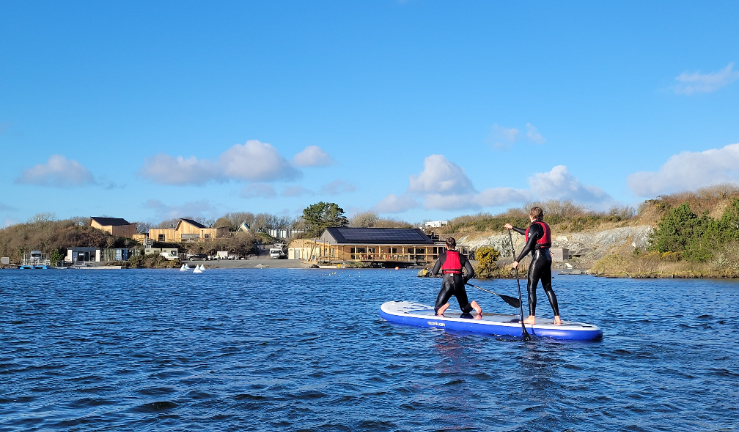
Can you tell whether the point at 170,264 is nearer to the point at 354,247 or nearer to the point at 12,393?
the point at 354,247

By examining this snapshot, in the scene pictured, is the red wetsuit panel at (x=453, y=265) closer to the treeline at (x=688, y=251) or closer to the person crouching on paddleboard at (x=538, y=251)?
the person crouching on paddleboard at (x=538, y=251)

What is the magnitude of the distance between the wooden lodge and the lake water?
54.1 meters

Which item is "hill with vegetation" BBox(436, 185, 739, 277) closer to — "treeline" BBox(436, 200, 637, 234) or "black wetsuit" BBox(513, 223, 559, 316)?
"treeline" BBox(436, 200, 637, 234)

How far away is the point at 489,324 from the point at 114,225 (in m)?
102

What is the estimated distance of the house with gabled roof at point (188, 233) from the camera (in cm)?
10188

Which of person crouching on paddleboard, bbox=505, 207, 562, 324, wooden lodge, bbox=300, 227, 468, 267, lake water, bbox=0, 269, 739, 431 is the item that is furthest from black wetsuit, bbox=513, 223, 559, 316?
wooden lodge, bbox=300, 227, 468, 267

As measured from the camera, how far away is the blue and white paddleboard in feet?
41.6

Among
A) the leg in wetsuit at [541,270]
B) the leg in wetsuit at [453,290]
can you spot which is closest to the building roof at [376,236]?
the leg in wetsuit at [453,290]

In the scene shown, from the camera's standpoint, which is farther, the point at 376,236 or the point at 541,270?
the point at 376,236

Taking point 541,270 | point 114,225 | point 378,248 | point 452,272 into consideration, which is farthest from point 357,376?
point 114,225

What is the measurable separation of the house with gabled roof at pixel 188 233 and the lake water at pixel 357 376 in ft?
281

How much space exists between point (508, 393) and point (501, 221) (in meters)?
81.7

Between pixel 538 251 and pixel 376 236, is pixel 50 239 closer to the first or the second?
pixel 376 236

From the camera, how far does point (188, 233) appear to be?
10538 cm
